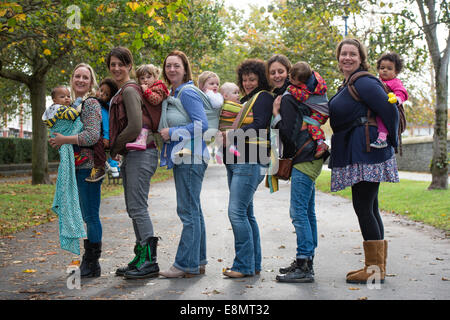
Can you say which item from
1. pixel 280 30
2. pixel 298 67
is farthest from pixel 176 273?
pixel 280 30

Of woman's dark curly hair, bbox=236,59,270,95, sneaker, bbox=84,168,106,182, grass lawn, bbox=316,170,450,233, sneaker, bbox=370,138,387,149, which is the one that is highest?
woman's dark curly hair, bbox=236,59,270,95

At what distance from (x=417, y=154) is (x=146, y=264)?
2712 cm

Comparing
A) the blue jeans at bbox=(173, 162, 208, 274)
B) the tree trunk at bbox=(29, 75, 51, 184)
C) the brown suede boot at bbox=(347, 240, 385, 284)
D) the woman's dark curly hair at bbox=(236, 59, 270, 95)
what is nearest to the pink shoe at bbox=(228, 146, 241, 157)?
the blue jeans at bbox=(173, 162, 208, 274)

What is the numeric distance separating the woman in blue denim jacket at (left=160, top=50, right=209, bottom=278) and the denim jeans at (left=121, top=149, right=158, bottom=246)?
0.24 metres

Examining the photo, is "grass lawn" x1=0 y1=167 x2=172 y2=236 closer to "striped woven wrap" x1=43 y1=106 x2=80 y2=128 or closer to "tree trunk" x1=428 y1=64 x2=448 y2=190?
"striped woven wrap" x1=43 y1=106 x2=80 y2=128

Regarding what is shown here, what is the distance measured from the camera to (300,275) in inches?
185

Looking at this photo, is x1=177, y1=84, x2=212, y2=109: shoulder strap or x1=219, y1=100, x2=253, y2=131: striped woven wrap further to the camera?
x1=219, y1=100, x2=253, y2=131: striped woven wrap

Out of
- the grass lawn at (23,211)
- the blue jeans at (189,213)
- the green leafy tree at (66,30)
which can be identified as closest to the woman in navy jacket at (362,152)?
the blue jeans at (189,213)

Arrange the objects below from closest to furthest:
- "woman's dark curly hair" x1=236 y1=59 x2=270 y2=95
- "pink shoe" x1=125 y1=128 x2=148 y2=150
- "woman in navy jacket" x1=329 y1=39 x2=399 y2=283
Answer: "woman in navy jacket" x1=329 y1=39 x2=399 y2=283
"pink shoe" x1=125 y1=128 x2=148 y2=150
"woman's dark curly hair" x1=236 y1=59 x2=270 y2=95

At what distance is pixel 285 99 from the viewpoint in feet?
15.8

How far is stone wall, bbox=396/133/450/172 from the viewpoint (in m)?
27.8

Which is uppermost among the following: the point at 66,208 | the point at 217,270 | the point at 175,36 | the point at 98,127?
the point at 175,36
